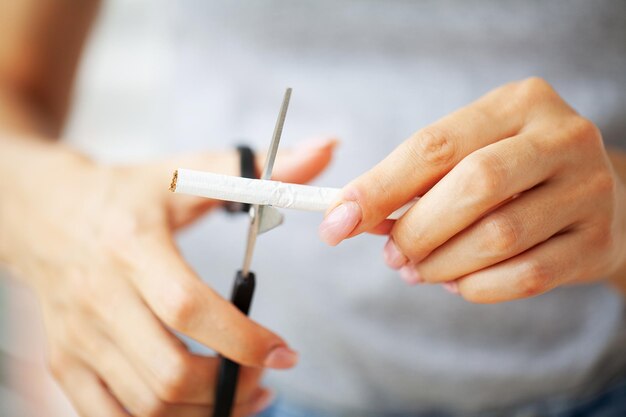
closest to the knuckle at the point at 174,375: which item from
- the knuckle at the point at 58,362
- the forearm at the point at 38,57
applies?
the knuckle at the point at 58,362

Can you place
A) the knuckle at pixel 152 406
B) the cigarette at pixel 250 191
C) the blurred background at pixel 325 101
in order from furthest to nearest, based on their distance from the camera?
1. the blurred background at pixel 325 101
2. the knuckle at pixel 152 406
3. the cigarette at pixel 250 191

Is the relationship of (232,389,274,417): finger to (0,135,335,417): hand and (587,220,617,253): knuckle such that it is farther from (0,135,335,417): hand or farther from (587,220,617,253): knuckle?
(587,220,617,253): knuckle

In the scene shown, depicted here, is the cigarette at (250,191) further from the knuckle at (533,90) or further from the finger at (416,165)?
the knuckle at (533,90)

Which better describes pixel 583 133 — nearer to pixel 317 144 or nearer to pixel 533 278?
pixel 533 278

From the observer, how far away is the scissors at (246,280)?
1.04 feet

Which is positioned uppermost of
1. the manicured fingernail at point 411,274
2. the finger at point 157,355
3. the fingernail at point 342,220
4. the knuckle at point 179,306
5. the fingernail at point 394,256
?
the fingernail at point 342,220

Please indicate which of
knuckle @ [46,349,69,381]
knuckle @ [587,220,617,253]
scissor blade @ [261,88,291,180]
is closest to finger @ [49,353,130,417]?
A: knuckle @ [46,349,69,381]

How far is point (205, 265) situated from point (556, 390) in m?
0.41

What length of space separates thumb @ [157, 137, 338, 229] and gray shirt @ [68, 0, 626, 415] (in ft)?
0.44

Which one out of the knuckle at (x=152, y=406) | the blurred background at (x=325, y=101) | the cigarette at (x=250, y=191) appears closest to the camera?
the cigarette at (x=250, y=191)

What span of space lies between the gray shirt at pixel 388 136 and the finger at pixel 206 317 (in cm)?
22

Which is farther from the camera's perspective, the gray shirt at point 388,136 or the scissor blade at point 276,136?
the gray shirt at point 388,136

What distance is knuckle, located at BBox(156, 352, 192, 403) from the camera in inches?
14.6

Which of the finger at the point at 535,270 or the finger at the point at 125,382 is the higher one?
the finger at the point at 535,270
